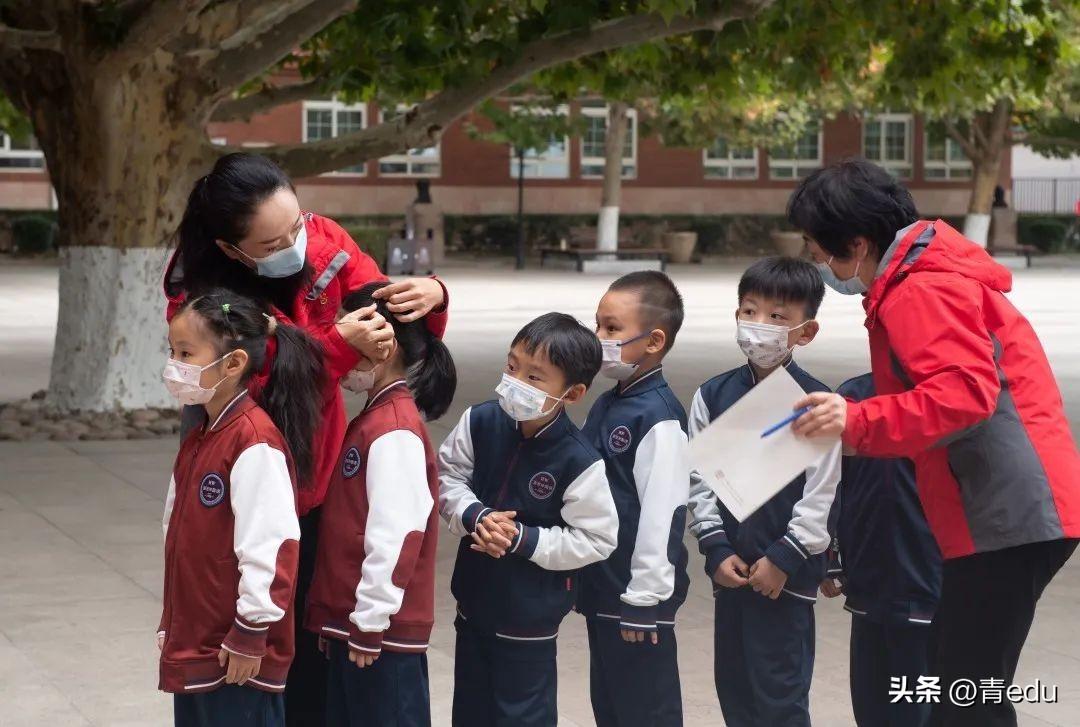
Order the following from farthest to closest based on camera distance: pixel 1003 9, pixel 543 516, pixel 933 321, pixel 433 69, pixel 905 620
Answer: pixel 1003 9, pixel 433 69, pixel 905 620, pixel 543 516, pixel 933 321

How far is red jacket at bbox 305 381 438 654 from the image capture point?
3.81 meters

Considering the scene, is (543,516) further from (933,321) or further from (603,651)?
(933,321)

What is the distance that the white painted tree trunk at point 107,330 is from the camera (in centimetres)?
1170

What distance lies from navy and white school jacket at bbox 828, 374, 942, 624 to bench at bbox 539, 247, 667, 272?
28235 mm

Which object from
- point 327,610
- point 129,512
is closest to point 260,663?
point 327,610

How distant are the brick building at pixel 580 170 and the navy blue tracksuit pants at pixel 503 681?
36.7 metres

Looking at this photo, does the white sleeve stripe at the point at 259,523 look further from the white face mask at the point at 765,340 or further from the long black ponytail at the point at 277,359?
the white face mask at the point at 765,340

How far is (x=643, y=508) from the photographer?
430cm

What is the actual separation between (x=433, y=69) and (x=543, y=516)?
910 cm

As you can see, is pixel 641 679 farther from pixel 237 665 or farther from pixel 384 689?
pixel 237 665

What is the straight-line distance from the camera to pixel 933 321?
3.48 meters

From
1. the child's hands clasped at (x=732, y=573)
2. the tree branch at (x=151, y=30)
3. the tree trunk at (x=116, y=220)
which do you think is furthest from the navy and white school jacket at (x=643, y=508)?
the tree trunk at (x=116, y=220)

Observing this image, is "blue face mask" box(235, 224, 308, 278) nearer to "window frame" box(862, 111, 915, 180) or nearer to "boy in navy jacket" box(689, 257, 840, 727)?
"boy in navy jacket" box(689, 257, 840, 727)

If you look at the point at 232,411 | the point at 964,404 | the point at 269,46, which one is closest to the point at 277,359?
the point at 232,411
